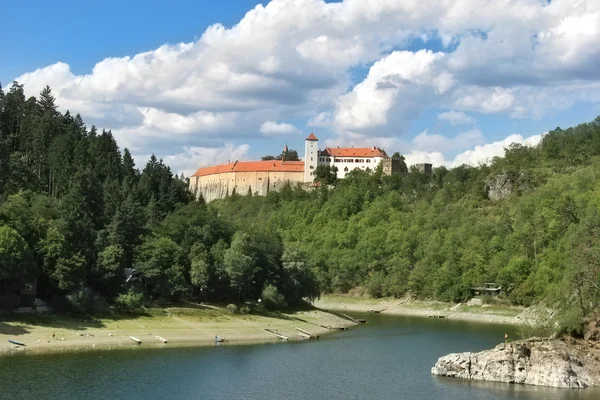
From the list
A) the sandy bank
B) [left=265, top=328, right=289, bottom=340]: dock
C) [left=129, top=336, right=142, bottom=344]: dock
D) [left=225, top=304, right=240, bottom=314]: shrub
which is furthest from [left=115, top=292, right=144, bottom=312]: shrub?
[left=265, top=328, right=289, bottom=340]: dock

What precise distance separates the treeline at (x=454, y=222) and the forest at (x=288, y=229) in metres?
0.35

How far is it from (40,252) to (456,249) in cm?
7698

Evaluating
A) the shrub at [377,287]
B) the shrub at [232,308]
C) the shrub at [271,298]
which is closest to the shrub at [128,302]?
the shrub at [232,308]

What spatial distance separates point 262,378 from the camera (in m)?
55.4

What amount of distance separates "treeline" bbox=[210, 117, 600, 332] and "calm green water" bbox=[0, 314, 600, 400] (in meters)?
22.8

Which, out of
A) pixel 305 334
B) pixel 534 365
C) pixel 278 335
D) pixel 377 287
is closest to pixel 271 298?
pixel 305 334

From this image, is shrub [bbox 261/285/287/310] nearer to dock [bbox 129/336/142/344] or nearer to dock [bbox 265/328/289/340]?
dock [bbox 265/328/289/340]

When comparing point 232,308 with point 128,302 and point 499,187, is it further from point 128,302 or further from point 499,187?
point 499,187

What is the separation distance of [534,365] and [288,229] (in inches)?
4721

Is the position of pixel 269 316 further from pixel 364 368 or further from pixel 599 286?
pixel 599 286

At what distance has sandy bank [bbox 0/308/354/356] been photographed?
63.1 metres

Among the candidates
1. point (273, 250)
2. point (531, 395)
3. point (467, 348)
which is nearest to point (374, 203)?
point (273, 250)

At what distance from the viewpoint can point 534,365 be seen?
5241 cm

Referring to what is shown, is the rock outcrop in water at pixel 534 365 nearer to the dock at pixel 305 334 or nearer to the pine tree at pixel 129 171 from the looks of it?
the dock at pixel 305 334
